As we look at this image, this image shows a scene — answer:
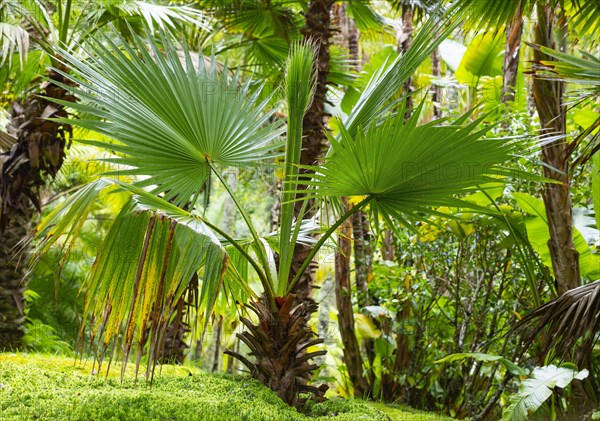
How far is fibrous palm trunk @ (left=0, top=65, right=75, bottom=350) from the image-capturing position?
18.3ft

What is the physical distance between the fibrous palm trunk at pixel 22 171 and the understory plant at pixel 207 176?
225cm

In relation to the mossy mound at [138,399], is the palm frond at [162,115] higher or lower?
higher

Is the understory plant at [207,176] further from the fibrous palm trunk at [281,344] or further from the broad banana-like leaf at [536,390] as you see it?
the broad banana-like leaf at [536,390]

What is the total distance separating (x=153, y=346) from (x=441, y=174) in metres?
1.70

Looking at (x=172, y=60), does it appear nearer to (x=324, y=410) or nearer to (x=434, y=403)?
(x=324, y=410)

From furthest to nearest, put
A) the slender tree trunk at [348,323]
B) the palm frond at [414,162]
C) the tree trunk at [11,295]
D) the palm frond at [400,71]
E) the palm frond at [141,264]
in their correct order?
the slender tree trunk at [348,323], the tree trunk at [11,295], the palm frond at [400,71], the palm frond at [414,162], the palm frond at [141,264]

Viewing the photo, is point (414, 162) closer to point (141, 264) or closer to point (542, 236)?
point (141, 264)

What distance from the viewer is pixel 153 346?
103 inches

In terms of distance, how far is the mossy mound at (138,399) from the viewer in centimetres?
286

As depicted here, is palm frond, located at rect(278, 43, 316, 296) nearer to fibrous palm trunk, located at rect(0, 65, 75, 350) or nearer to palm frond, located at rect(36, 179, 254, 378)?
palm frond, located at rect(36, 179, 254, 378)

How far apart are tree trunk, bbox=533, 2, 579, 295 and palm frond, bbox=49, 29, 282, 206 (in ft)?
7.19

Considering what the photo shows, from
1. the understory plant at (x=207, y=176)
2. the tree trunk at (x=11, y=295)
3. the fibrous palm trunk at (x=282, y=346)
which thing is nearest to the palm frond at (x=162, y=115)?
the understory plant at (x=207, y=176)

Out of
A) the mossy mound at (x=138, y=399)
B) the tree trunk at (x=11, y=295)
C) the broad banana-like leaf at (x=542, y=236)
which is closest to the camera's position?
the mossy mound at (x=138, y=399)

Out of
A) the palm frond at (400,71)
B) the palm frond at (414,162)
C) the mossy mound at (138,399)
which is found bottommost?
the mossy mound at (138,399)
